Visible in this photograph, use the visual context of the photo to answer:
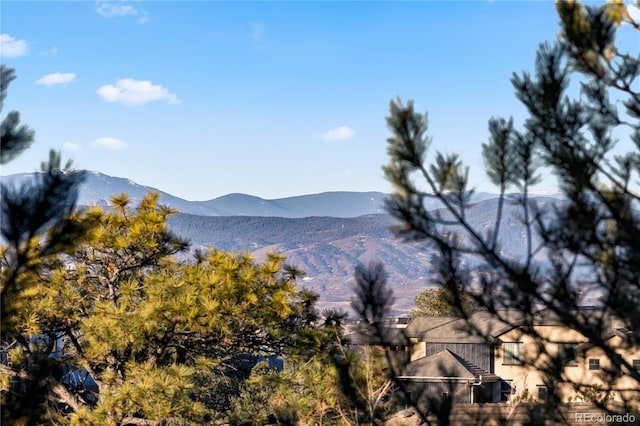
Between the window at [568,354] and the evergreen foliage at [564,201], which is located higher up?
the evergreen foliage at [564,201]

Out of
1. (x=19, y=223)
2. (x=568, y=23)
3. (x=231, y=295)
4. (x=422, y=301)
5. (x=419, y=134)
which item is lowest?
(x=422, y=301)

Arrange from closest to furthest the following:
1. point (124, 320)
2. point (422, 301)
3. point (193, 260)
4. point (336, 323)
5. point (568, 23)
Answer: point (568, 23)
point (124, 320)
point (336, 323)
point (193, 260)
point (422, 301)

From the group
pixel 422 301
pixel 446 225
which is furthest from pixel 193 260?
pixel 422 301

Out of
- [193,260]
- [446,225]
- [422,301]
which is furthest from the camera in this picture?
[422,301]

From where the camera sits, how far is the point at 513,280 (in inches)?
220

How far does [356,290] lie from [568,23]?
261 cm

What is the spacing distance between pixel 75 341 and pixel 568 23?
691cm

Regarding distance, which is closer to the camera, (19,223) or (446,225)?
(19,223)

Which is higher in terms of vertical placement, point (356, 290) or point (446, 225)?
point (446, 225)

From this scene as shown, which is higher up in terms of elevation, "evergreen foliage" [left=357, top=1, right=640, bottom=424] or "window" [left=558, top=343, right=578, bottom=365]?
"evergreen foliage" [left=357, top=1, right=640, bottom=424]

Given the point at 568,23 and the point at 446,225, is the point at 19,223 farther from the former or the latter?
the point at 568,23

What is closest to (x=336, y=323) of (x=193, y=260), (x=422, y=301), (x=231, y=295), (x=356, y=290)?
(x=231, y=295)

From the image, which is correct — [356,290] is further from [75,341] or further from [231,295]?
[75,341]

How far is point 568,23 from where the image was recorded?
16.8ft
